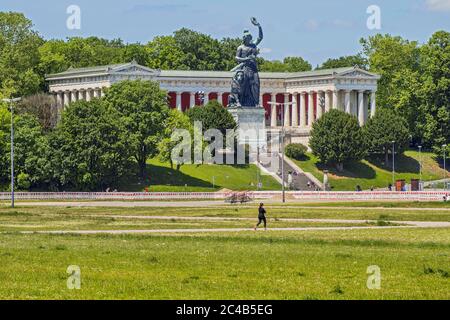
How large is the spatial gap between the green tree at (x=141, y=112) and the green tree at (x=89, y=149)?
3.71 m

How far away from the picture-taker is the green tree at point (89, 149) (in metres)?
137

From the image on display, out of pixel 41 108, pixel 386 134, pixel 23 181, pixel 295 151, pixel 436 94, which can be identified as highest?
pixel 436 94

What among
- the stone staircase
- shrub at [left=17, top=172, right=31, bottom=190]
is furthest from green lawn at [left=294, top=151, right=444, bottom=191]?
shrub at [left=17, top=172, right=31, bottom=190]

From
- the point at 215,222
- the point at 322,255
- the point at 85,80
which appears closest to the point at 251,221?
the point at 215,222

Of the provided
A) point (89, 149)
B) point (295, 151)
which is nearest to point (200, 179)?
point (89, 149)

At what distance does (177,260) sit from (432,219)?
112ft

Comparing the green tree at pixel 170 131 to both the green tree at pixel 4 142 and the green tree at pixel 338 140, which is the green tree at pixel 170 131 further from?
the green tree at pixel 338 140

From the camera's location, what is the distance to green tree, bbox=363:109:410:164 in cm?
17688

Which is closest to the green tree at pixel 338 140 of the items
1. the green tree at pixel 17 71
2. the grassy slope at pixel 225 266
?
the green tree at pixel 17 71

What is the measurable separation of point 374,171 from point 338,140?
25.8 ft

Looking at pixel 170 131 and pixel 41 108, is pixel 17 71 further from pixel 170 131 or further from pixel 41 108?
pixel 170 131

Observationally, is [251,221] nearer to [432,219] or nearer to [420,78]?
[432,219]

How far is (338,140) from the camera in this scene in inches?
6673

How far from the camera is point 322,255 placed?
163 ft
